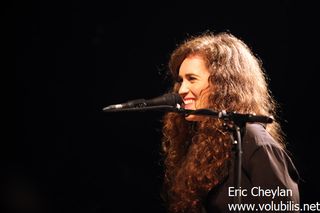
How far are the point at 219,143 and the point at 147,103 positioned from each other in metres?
0.56

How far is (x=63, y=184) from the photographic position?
10.0ft

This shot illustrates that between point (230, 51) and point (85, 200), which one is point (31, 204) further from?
point (230, 51)

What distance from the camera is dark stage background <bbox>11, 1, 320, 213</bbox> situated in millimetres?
3047

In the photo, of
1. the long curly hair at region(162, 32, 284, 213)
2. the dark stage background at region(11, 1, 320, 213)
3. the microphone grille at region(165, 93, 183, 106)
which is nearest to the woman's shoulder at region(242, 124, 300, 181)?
the long curly hair at region(162, 32, 284, 213)

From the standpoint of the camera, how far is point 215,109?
7.12 feet

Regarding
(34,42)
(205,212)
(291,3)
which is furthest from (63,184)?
(291,3)

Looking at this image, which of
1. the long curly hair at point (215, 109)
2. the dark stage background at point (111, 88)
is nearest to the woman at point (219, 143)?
the long curly hair at point (215, 109)

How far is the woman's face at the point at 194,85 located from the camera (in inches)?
85.0

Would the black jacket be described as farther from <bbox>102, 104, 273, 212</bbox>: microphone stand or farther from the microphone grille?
the microphone grille

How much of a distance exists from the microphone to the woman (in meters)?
0.26

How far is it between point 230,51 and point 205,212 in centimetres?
80

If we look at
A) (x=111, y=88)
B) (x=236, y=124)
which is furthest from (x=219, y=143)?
(x=111, y=88)

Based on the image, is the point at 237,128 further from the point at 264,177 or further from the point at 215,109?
the point at 215,109

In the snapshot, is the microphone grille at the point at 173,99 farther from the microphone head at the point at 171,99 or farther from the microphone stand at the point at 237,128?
the microphone stand at the point at 237,128
